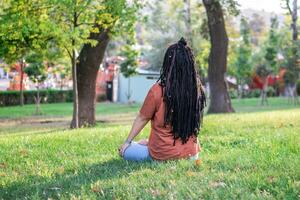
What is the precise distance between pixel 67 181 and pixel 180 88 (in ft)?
5.55

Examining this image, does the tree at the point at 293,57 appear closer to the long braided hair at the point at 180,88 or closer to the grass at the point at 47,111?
the grass at the point at 47,111

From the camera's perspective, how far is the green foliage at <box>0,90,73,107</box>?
42781 mm

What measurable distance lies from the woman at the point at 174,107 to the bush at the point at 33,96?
37.7m

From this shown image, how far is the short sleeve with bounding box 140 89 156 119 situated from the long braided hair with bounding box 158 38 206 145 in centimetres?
14

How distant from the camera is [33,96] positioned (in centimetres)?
4488

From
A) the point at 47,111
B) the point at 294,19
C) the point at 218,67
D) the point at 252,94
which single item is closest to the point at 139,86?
the point at 252,94

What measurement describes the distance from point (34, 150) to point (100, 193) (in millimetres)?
3836

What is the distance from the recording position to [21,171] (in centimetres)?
686

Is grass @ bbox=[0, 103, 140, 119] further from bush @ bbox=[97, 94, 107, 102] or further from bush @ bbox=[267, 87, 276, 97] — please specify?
bush @ bbox=[267, 87, 276, 97]

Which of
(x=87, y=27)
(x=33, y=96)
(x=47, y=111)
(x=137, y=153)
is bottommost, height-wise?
(x=47, y=111)

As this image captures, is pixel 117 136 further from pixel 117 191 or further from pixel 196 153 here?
pixel 117 191

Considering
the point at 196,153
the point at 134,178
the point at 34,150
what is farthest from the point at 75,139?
the point at 134,178

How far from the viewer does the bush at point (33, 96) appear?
42781 millimetres

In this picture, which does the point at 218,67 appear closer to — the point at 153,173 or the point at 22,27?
the point at 22,27
